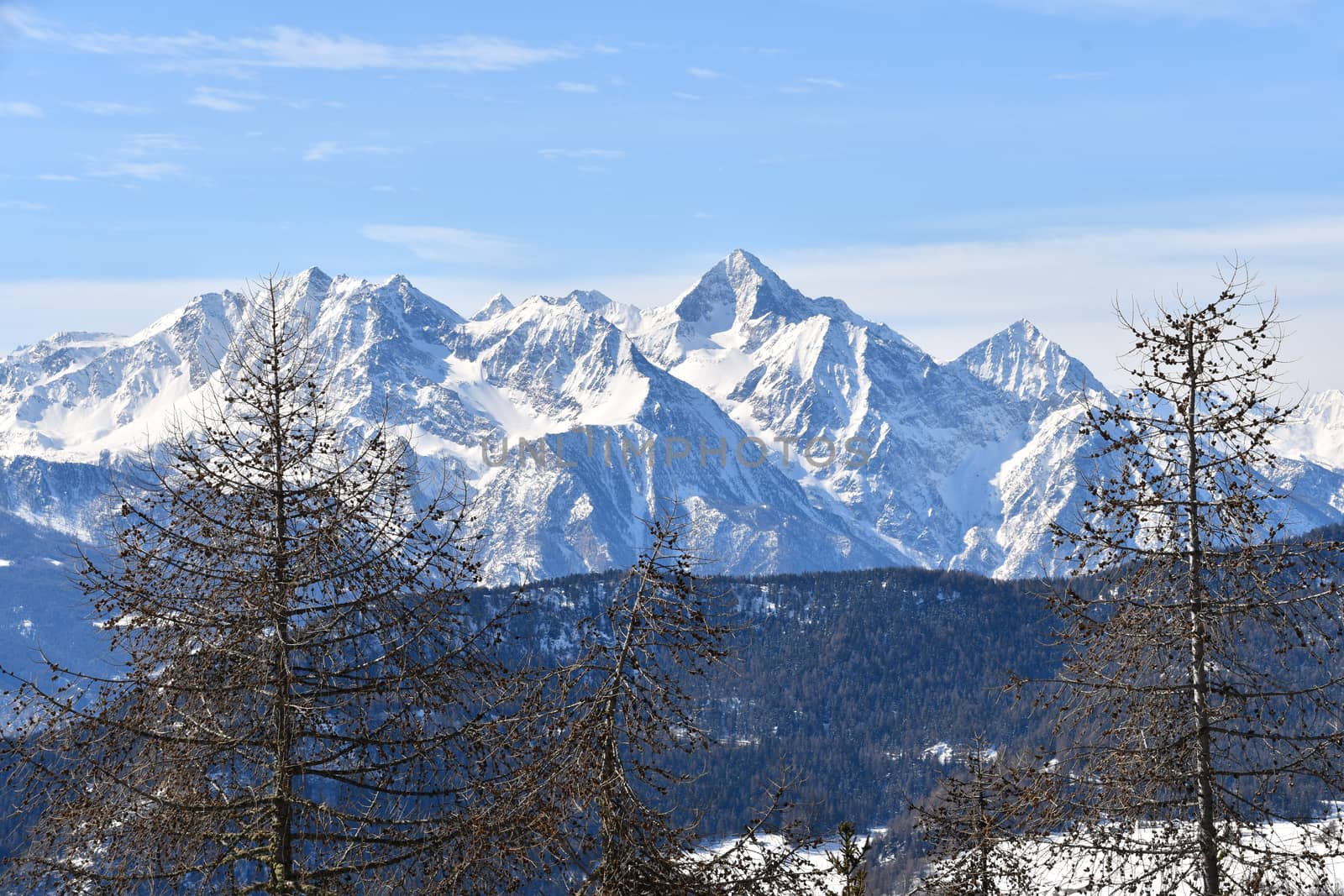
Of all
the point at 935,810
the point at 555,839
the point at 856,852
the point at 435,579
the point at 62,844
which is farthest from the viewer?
the point at 935,810

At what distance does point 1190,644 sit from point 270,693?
1284 cm

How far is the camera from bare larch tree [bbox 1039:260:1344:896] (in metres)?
20.0

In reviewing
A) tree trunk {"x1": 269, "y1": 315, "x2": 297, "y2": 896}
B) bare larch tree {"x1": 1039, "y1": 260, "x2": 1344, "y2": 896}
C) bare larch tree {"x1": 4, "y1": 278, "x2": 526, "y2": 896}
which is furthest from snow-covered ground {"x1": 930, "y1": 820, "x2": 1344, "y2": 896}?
tree trunk {"x1": 269, "y1": 315, "x2": 297, "y2": 896}

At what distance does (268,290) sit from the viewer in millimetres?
21219

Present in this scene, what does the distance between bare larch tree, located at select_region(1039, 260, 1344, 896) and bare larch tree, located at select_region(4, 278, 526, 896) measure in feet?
28.3

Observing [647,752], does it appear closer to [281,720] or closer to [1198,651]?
[281,720]

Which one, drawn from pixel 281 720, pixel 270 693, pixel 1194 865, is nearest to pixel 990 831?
pixel 1194 865

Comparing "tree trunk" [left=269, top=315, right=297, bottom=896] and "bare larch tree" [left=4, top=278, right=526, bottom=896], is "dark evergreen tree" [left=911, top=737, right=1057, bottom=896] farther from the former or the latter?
"tree trunk" [left=269, top=315, right=297, bottom=896]

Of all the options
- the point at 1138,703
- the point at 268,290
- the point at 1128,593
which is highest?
the point at 268,290

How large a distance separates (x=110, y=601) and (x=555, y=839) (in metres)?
6.76

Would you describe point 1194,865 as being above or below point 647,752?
below

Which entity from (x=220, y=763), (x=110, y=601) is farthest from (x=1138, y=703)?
(x=110, y=601)

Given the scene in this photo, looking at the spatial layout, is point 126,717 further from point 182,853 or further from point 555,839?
point 555,839

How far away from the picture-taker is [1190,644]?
20.8 metres
